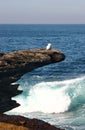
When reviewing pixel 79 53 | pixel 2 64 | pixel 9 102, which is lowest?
pixel 79 53

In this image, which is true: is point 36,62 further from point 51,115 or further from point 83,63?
point 83,63

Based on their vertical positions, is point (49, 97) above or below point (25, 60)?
below

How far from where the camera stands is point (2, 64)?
24312 mm

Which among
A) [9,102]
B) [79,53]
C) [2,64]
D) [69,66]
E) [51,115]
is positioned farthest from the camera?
[79,53]

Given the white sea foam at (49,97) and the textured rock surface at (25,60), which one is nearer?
the textured rock surface at (25,60)

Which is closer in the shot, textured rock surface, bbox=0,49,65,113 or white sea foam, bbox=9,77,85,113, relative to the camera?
textured rock surface, bbox=0,49,65,113

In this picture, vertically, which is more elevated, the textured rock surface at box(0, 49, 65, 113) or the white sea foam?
the textured rock surface at box(0, 49, 65, 113)

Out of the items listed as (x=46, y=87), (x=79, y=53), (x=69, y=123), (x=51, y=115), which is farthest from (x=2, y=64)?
(x=79, y=53)

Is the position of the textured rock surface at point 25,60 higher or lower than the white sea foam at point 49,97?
higher

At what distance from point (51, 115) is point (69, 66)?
34799 mm

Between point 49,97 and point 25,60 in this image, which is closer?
point 25,60

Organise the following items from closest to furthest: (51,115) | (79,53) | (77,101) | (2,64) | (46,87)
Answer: (2,64)
(51,115)
(77,101)
(46,87)
(79,53)

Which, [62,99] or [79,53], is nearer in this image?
[62,99]

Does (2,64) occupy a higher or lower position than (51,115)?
higher
